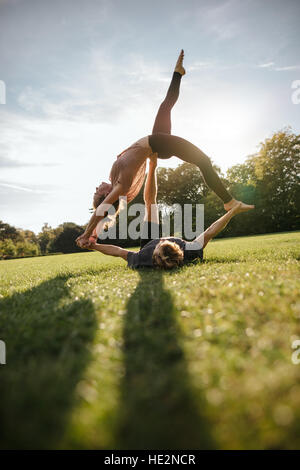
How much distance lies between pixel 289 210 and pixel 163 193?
1796cm

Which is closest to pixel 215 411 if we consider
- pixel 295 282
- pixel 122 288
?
pixel 295 282

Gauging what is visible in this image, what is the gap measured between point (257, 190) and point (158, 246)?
31.4m

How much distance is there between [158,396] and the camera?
813mm

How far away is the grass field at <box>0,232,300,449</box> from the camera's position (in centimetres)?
67

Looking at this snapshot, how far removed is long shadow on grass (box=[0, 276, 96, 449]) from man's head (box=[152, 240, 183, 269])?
184cm

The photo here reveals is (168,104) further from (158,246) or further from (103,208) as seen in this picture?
(158,246)

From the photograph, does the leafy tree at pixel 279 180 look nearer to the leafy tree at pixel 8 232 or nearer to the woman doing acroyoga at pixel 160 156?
the woman doing acroyoga at pixel 160 156

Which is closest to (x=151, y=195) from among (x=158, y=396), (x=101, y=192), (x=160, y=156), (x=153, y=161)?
(x=153, y=161)
